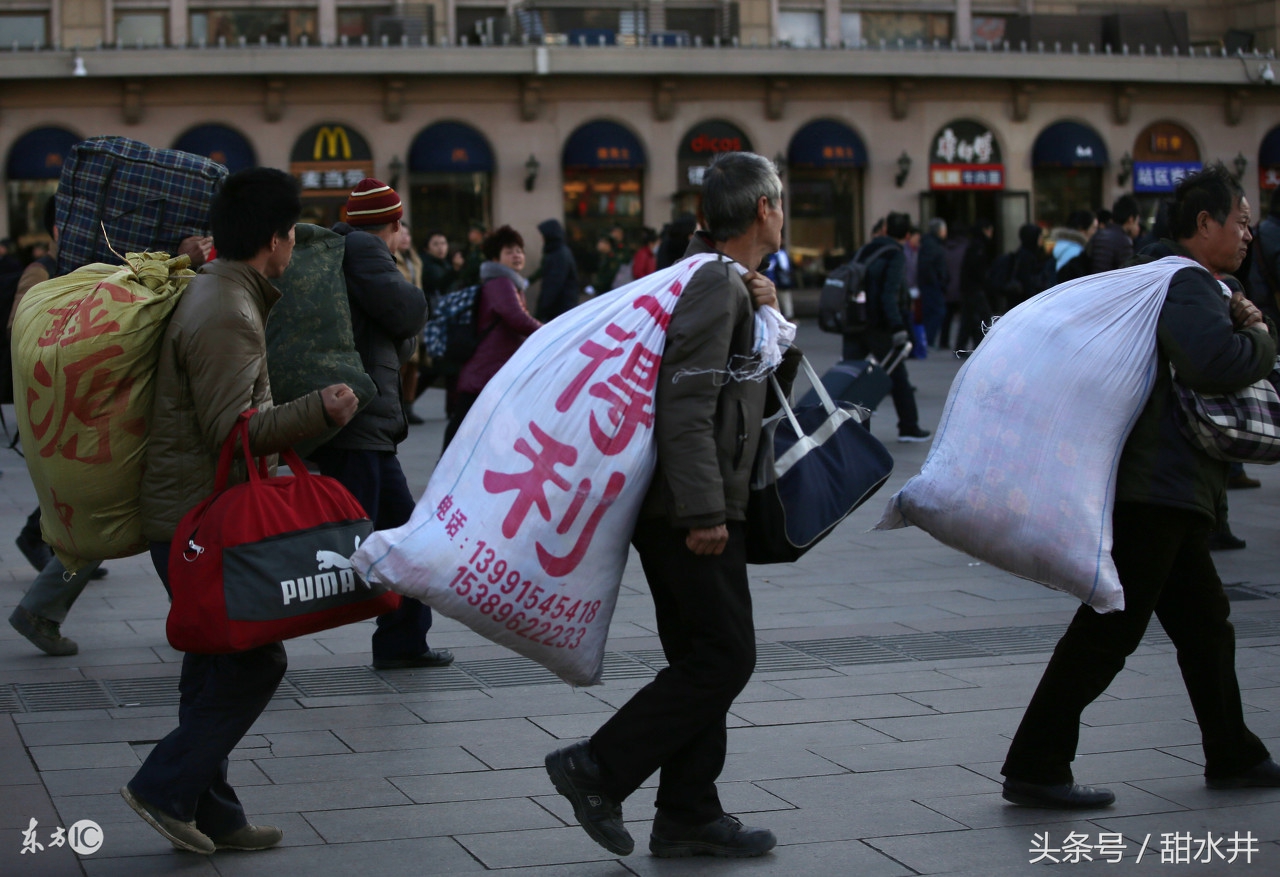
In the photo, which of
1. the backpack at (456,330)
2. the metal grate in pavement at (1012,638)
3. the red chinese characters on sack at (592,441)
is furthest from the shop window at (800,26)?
the red chinese characters on sack at (592,441)

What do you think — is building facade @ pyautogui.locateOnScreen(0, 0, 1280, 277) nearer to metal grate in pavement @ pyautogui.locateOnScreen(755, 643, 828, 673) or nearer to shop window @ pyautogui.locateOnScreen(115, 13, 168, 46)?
shop window @ pyautogui.locateOnScreen(115, 13, 168, 46)

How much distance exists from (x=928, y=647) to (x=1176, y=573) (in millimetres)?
1983

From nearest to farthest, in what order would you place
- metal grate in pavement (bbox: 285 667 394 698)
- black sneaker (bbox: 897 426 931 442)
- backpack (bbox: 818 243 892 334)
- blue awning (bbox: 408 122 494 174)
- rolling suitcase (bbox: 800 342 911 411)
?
metal grate in pavement (bbox: 285 667 394 698), rolling suitcase (bbox: 800 342 911 411), backpack (bbox: 818 243 892 334), black sneaker (bbox: 897 426 931 442), blue awning (bbox: 408 122 494 174)

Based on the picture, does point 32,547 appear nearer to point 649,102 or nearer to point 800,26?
point 649,102

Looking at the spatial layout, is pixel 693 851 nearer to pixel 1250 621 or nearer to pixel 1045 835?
pixel 1045 835

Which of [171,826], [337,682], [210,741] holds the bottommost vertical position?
[337,682]

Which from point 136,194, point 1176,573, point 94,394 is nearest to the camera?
point 94,394

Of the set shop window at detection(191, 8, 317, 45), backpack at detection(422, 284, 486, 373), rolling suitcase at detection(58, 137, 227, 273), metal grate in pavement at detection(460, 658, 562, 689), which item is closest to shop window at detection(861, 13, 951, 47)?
shop window at detection(191, 8, 317, 45)

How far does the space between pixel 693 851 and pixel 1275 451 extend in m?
1.90

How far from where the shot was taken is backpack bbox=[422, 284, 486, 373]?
8547 millimetres

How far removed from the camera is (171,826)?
3.84 meters

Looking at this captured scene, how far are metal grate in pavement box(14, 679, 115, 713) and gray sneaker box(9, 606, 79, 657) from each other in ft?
1.43

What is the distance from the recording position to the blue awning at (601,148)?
30.4 m

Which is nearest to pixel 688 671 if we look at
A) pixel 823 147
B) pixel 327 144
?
pixel 327 144
